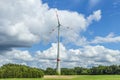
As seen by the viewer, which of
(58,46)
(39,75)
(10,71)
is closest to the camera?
(58,46)

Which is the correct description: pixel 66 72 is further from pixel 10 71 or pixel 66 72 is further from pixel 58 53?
pixel 58 53

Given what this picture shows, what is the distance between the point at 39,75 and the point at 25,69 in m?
18.5

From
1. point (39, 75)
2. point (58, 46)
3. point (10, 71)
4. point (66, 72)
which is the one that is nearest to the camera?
point (58, 46)

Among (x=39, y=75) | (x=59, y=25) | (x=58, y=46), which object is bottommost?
(x=39, y=75)

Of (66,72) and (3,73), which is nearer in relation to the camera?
(3,73)

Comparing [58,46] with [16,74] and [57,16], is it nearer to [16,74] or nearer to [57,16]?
[57,16]

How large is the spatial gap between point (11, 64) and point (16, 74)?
1583 inches

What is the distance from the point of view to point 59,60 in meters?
131

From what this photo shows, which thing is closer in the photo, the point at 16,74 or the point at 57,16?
the point at 57,16

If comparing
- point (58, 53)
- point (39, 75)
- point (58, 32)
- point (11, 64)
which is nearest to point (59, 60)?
point (58, 53)

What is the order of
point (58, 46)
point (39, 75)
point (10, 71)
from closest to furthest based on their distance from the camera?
point (58, 46) < point (39, 75) < point (10, 71)

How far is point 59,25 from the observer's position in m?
134

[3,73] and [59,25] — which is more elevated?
[59,25]

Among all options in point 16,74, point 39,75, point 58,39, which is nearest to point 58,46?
point 58,39
